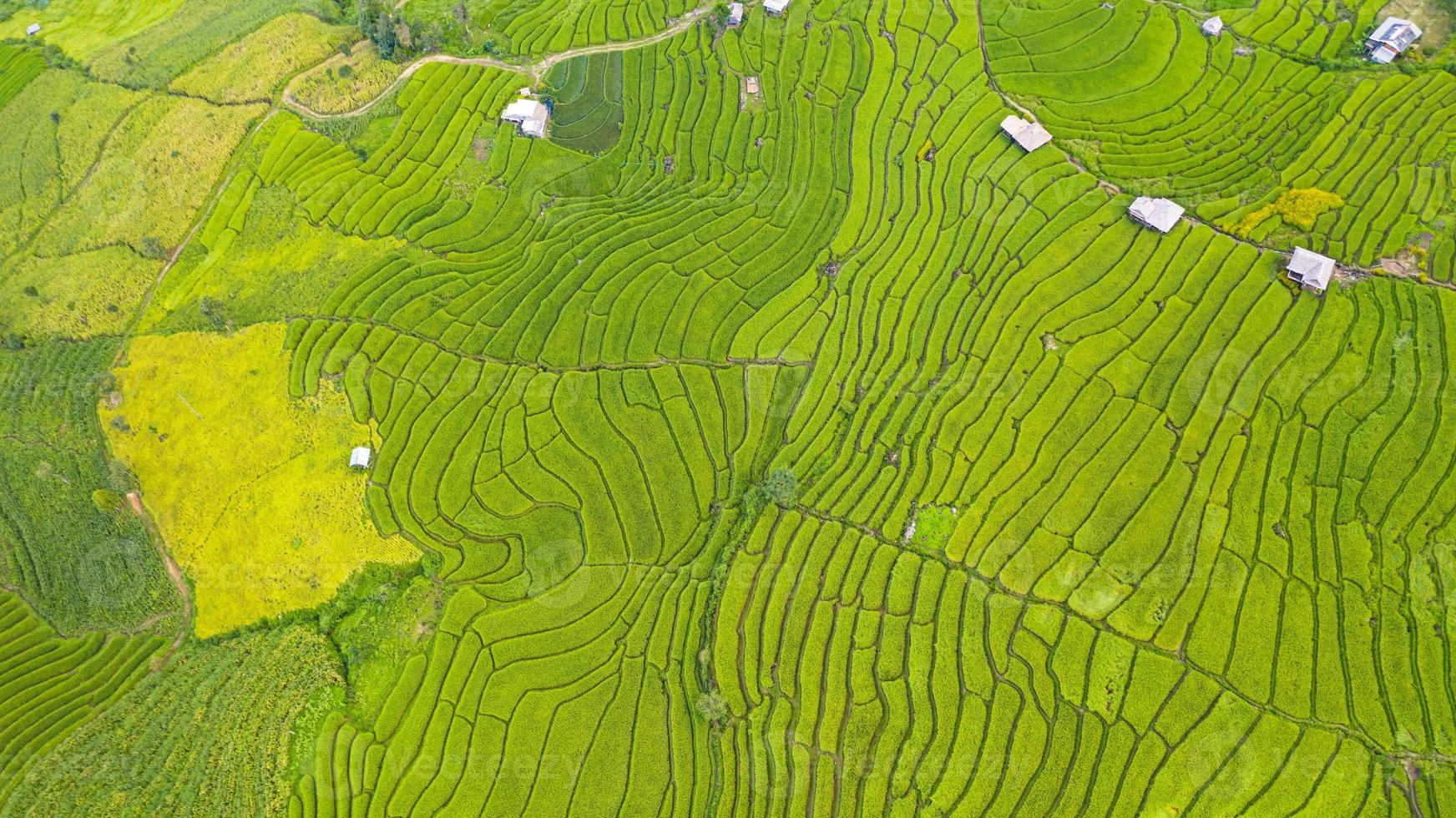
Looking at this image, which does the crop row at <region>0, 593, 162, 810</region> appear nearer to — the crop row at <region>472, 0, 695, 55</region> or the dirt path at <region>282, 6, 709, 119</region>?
the dirt path at <region>282, 6, 709, 119</region>

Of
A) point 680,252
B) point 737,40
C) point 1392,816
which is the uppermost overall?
point 737,40

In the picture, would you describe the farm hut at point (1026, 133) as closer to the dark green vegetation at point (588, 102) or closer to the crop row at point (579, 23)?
the crop row at point (579, 23)

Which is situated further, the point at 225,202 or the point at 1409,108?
the point at 225,202

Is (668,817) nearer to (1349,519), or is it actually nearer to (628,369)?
(628,369)

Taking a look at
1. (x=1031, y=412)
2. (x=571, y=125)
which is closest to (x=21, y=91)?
(x=571, y=125)

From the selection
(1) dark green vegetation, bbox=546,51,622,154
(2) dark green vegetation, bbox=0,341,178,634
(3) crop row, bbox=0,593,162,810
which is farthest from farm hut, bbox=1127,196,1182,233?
(3) crop row, bbox=0,593,162,810

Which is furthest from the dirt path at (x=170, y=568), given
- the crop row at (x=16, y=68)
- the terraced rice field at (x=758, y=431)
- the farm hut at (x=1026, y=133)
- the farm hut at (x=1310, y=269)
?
the farm hut at (x=1310, y=269)
